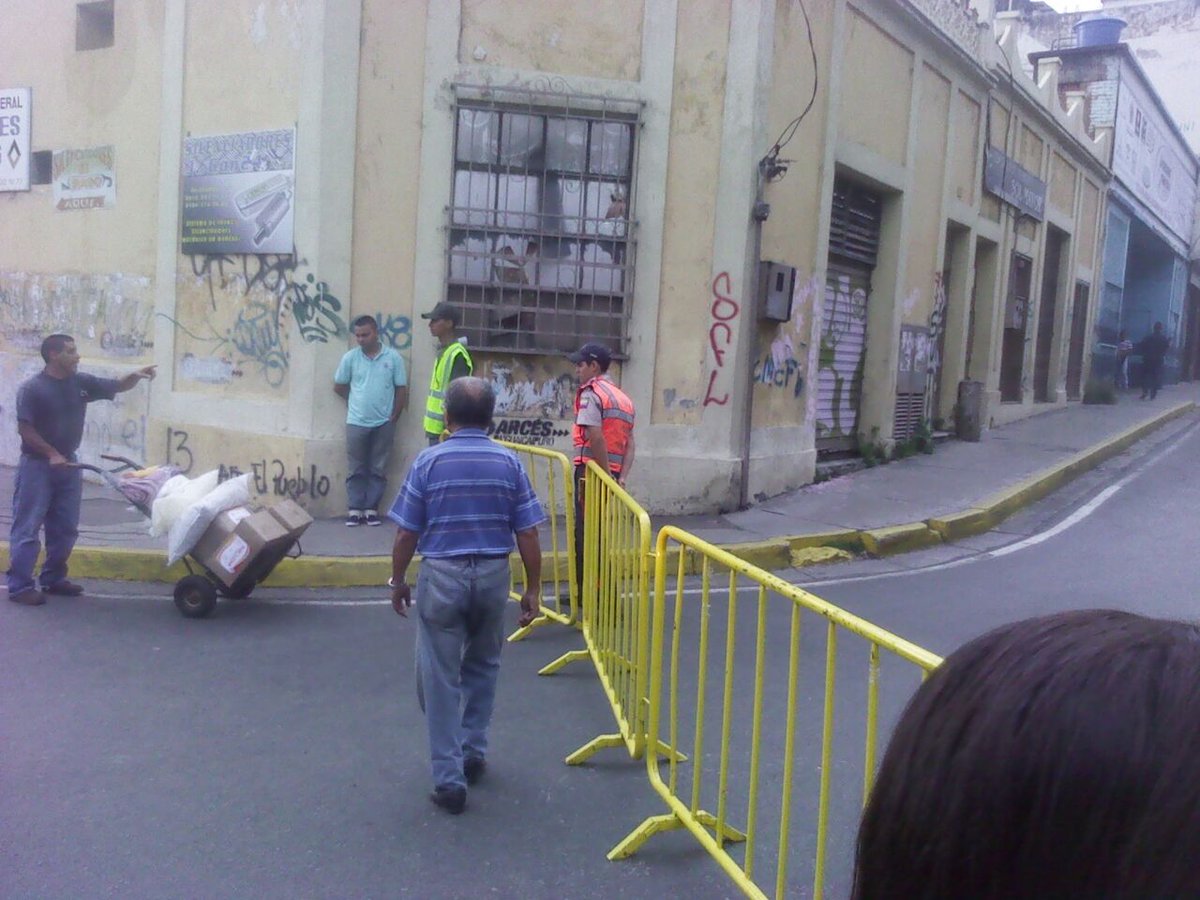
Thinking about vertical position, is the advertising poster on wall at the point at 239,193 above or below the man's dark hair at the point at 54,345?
above

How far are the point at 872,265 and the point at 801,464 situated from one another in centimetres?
334

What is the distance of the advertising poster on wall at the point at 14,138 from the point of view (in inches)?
473

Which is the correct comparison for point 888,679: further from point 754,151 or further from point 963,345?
point 963,345

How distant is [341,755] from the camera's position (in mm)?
4840

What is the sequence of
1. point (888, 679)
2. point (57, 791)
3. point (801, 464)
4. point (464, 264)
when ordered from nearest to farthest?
point (57, 791) < point (888, 679) < point (464, 264) < point (801, 464)

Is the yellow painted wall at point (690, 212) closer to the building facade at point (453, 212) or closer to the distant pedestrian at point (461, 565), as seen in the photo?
the building facade at point (453, 212)

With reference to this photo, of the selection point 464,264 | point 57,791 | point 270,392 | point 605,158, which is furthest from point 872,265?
point 57,791

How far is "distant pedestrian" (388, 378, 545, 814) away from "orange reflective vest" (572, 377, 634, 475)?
214 centimetres

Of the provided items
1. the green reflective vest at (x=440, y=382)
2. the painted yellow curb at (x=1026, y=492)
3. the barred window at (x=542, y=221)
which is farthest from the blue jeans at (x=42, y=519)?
the painted yellow curb at (x=1026, y=492)

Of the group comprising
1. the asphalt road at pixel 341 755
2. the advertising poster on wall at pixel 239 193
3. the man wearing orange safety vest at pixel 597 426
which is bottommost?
the asphalt road at pixel 341 755

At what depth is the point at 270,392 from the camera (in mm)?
10039

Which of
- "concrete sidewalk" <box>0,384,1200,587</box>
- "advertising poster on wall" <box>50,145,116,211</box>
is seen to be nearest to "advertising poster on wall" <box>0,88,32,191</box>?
"advertising poster on wall" <box>50,145,116,211</box>

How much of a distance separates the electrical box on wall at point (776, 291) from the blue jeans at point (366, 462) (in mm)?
Result: 3614

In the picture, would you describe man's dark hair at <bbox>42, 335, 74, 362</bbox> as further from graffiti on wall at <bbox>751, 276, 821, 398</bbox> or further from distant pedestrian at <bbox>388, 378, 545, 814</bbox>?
graffiti on wall at <bbox>751, 276, 821, 398</bbox>
